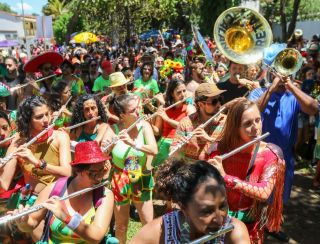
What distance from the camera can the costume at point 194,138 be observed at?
3610 mm

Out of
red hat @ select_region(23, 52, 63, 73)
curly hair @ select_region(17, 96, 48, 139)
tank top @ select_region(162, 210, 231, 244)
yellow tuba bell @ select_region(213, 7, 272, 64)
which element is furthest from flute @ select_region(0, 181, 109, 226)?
red hat @ select_region(23, 52, 63, 73)

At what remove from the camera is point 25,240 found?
11.0ft

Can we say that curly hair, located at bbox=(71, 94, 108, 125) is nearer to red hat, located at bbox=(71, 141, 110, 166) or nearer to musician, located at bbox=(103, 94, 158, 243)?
musician, located at bbox=(103, 94, 158, 243)

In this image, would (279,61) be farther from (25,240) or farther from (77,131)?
(25,240)

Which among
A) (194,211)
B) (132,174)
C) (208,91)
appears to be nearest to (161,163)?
(132,174)

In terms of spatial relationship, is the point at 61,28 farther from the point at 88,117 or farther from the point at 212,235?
the point at 212,235

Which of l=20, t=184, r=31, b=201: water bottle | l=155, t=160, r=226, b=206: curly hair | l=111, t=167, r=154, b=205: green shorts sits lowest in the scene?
l=111, t=167, r=154, b=205: green shorts

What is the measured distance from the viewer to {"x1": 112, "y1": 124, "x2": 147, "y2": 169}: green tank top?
3971 mm

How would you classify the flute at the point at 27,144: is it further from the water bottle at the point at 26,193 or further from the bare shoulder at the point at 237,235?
the bare shoulder at the point at 237,235

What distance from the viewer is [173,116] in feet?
16.7

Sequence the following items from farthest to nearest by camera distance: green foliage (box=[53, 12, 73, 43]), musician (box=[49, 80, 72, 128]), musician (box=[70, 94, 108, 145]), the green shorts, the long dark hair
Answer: green foliage (box=[53, 12, 73, 43])
musician (box=[49, 80, 72, 128])
the long dark hair
musician (box=[70, 94, 108, 145])
the green shorts

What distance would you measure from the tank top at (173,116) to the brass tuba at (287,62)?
141 cm

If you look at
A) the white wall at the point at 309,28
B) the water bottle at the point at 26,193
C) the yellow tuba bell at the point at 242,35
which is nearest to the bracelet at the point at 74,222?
the water bottle at the point at 26,193

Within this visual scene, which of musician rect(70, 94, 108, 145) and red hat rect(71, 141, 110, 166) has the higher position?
red hat rect(71, 141, 110, 166)
